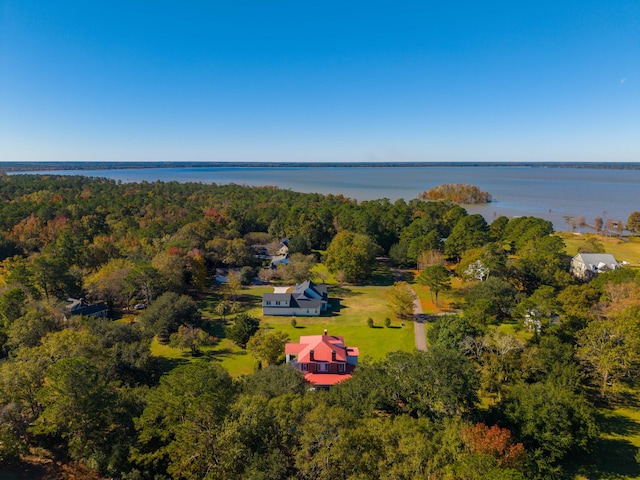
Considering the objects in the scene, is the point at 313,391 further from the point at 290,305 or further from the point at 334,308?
the point at 334,308

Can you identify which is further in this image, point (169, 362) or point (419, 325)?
point (419, 325)

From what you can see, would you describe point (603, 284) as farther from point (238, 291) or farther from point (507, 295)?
point (238, 291)

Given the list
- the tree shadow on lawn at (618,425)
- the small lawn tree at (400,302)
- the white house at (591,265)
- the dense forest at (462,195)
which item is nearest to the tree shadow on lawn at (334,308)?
the small lawn tree at (400,302)

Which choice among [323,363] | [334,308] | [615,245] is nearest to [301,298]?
[334,308]

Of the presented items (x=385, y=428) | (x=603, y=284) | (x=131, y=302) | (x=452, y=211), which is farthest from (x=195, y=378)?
(x=452, y=211)

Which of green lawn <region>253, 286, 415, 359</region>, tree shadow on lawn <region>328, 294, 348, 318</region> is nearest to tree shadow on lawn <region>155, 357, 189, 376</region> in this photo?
green lawn <region>253, 286, 415, 359</region>
